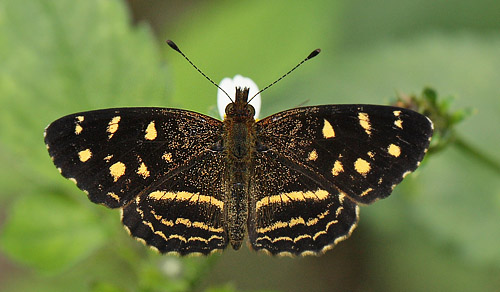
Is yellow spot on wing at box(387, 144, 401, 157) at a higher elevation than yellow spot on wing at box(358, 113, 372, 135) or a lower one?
lower

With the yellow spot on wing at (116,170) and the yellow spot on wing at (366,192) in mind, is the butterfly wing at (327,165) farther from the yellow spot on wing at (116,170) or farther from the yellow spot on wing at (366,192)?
the yellow spot on wing at (116,170)

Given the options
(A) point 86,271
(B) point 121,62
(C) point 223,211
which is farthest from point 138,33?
(A) point 86,271

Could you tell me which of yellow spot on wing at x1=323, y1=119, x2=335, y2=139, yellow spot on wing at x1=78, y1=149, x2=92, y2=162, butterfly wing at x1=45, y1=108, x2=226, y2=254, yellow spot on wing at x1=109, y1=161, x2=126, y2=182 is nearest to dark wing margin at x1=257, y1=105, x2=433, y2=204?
yellow spot on wing at x1=323, y1=119, x2=335, y2=139

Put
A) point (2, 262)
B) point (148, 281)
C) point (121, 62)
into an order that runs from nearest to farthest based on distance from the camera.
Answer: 1. point (148, 281)
2. point (121, 62)
3. point (2, 262)

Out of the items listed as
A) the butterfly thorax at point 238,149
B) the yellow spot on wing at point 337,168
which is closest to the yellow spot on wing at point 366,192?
the yellow spot on wing at point 337,168

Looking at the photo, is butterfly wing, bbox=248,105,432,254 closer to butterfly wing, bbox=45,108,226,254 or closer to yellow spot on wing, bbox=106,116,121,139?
butterfly wing, bbox=45,108,226,254

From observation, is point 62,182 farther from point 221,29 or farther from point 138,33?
point 221,29
